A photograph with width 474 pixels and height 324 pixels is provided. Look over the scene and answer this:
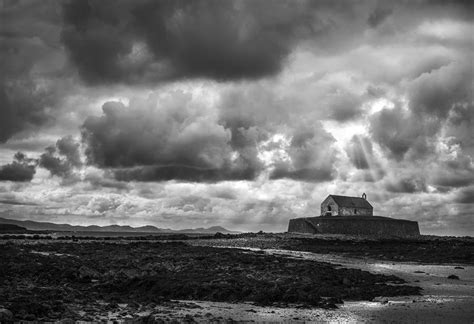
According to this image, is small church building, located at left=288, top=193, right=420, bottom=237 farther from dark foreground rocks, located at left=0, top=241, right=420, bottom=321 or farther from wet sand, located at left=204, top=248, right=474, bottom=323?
wet sand, located at left=204, top=248, right=474, bottom=323

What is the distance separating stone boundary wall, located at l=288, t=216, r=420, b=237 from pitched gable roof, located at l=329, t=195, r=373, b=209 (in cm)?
878

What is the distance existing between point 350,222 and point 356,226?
42.0 inches

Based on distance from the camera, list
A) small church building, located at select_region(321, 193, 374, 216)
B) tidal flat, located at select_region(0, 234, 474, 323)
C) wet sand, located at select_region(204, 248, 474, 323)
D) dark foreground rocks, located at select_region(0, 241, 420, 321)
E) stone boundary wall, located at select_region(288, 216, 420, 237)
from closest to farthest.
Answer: tidal flat, located at select_region(0, 234, 474, 323) < wet sand, located at select_region(204, 248, 474, 323) < dark foreground rocks, located at select_region(0, 241, 420, 321) < stone boundary wall, located at select_region(288, 216, 420, 237) < small church building, located at select_region(321, 193, 374, 216)

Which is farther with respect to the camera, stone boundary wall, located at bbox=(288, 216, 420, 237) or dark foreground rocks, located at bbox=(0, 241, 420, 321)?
stone boundary wall, located at bbox=(288, 216, 420, 237)

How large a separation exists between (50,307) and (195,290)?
18.2ft

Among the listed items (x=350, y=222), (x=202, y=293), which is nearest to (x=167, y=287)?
(x=202, y=293)

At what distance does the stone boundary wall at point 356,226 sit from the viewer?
7075cm

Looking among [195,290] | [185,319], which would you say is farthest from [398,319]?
[195,290]

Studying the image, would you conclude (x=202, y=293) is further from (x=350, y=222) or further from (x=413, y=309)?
(x=350, y=222)

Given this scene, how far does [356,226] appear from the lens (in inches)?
2790

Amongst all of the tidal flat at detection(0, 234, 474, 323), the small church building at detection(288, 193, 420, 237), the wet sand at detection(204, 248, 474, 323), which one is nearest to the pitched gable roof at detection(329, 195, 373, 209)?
the small church building at detection(288, 193, 420, 237)

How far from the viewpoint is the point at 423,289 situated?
19000 mm

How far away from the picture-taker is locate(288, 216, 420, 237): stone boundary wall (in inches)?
2785

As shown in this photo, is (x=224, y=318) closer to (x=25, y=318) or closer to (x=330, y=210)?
(x=25, y=318)
